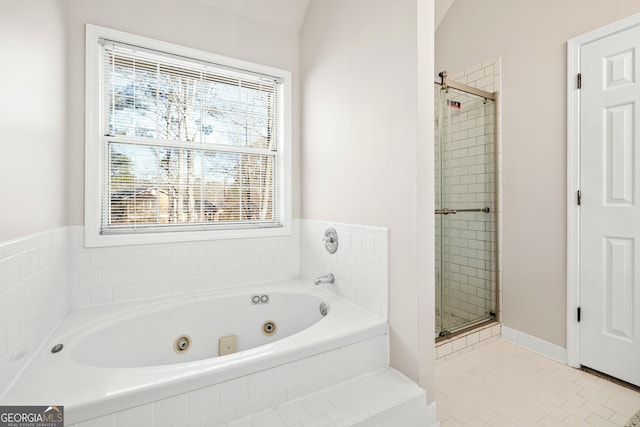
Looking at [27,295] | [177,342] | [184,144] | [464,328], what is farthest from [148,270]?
[464,328]

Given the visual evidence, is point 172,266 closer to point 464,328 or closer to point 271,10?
point 271,10

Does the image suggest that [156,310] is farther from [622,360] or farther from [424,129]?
[622,360]

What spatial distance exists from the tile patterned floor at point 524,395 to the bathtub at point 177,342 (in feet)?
1.87

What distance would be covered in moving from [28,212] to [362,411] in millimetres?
1612

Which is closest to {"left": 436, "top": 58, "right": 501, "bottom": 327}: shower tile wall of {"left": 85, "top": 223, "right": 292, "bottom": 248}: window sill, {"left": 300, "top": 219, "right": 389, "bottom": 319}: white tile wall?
{"left": 300, "top": 219, "right": 389, "bottom": 319}: white tile wall

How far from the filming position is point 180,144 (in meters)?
2.13

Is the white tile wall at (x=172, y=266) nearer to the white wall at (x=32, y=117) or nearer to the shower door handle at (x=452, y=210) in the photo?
the white wall at (x=32, y=117)

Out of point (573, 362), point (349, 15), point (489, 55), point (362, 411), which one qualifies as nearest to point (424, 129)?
point (349, 15)

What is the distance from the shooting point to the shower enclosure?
250 centimetres

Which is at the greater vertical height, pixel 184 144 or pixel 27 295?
pixel 184 144

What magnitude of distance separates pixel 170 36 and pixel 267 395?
2.26 metres

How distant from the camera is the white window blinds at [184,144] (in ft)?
6.46

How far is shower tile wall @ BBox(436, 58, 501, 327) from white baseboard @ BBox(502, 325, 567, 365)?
0.22 meters

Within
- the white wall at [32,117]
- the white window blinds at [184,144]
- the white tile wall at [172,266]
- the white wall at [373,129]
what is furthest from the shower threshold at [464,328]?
the white wall at [32,117]
